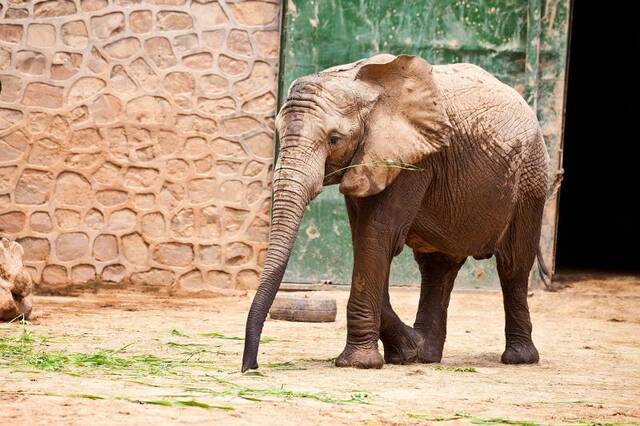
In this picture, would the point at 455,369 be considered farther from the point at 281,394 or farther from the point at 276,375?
the point at 281,394

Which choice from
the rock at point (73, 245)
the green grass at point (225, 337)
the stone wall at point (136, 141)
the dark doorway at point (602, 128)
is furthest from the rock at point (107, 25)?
the dark doorway at point (602, 128)

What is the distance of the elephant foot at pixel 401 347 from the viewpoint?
7.53 meters

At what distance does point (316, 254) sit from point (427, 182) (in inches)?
189

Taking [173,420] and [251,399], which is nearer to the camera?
[173,420]

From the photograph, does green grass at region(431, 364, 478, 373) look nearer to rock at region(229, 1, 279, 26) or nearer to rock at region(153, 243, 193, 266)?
rock at region(153, 243, 193, 266)

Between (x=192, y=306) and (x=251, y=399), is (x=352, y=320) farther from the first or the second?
(x=192, y=306)

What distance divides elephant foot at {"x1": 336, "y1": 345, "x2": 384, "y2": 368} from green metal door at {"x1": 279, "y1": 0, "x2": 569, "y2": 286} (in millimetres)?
4958

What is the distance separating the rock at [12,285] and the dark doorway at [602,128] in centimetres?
1241

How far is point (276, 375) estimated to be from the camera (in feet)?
21.0

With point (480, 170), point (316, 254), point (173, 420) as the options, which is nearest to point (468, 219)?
point (480, 170)

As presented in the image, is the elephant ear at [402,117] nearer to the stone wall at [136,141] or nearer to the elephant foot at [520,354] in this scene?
the elephant foot at [520,354]

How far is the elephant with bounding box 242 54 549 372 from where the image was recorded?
664 centimetres

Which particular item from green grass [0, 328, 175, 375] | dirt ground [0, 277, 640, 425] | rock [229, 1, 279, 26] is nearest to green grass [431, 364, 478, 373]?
dirt ground [0, 277, 640, 425]

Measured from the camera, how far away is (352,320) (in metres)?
6.99
